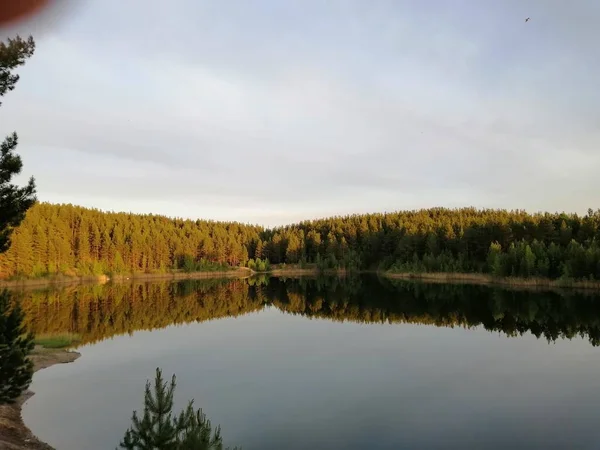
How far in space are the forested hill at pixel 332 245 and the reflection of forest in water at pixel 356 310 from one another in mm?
12502

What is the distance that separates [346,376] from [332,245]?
4583 inches

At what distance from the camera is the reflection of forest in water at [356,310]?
36.3m

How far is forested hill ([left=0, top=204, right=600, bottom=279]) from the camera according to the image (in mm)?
72756

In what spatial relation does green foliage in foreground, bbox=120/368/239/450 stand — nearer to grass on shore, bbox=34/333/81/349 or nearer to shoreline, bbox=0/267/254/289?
grass on shore, bbox=34/333/81/349

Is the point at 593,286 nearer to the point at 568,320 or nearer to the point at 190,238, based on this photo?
the point at 568,320

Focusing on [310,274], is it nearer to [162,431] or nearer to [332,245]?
[332,245]

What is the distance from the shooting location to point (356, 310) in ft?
160

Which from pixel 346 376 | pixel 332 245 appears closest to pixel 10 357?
pixel 346 376

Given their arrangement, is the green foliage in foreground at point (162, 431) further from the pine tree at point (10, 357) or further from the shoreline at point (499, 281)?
the shoreline at point (499, 281)

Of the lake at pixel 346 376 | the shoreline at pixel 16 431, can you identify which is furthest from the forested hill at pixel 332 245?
the shoreline at pixel 16 431

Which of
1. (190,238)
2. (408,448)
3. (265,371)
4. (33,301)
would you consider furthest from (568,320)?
(190,238)

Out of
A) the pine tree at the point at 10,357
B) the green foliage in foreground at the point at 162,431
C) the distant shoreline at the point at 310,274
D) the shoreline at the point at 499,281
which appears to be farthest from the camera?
the distant shoreline at the point at 310,274

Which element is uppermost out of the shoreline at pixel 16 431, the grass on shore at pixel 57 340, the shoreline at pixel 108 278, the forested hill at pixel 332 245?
the forested hill at pixel 332 245

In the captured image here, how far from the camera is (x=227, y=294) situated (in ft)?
232
